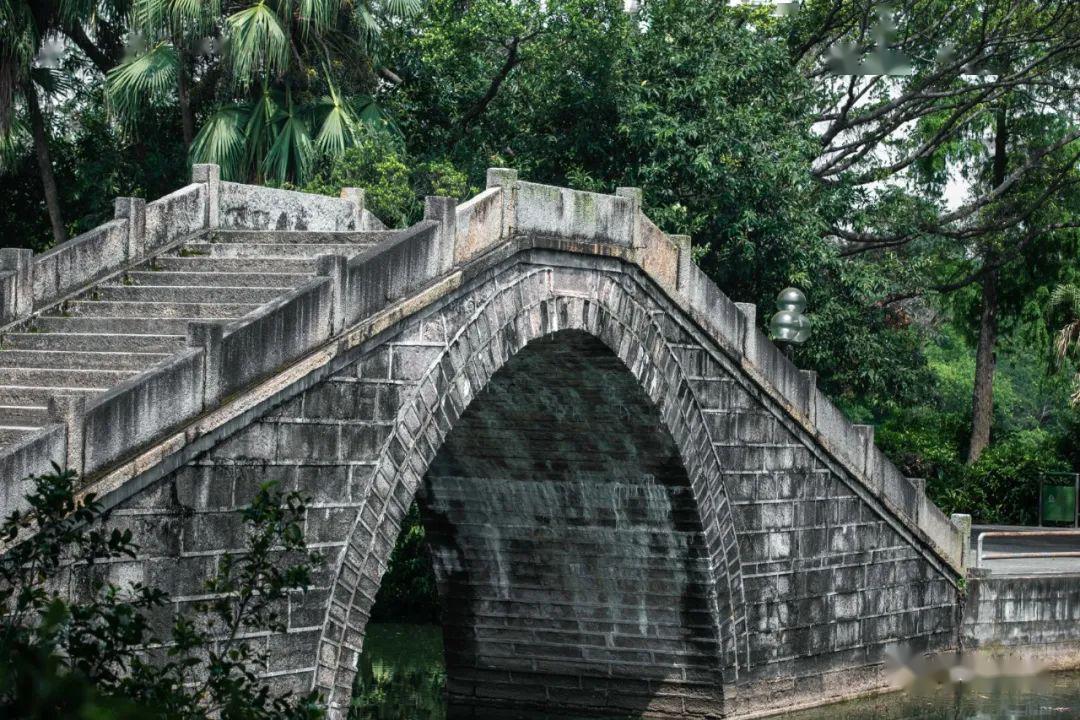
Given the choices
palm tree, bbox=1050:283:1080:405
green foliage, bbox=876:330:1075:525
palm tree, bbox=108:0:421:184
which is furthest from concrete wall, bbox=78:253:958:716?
palm tree, bbox=1050:283:1080:405

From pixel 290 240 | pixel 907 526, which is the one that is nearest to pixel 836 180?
pixel 907 526

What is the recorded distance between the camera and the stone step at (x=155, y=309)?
40.2 ft

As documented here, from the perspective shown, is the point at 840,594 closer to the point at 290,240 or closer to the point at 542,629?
the point at 542,629

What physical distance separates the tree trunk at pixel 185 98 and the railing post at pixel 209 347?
1362 cm

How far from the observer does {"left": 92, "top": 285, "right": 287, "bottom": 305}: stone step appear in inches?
494

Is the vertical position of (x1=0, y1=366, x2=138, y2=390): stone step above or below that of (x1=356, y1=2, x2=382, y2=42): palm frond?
below

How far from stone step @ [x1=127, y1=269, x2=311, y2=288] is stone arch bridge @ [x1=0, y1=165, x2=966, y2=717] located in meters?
0.03

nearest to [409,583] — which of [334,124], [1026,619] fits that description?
[334,124]

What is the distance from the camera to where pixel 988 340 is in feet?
115

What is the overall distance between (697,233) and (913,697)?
25.3ft

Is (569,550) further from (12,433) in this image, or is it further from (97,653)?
(97,653)

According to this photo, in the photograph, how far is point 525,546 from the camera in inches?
692

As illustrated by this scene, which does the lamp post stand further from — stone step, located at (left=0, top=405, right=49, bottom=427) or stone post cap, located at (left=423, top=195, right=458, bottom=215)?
stone step, located at (left=0, top=405, right=49, bottom=427)

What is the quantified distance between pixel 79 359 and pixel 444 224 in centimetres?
295
